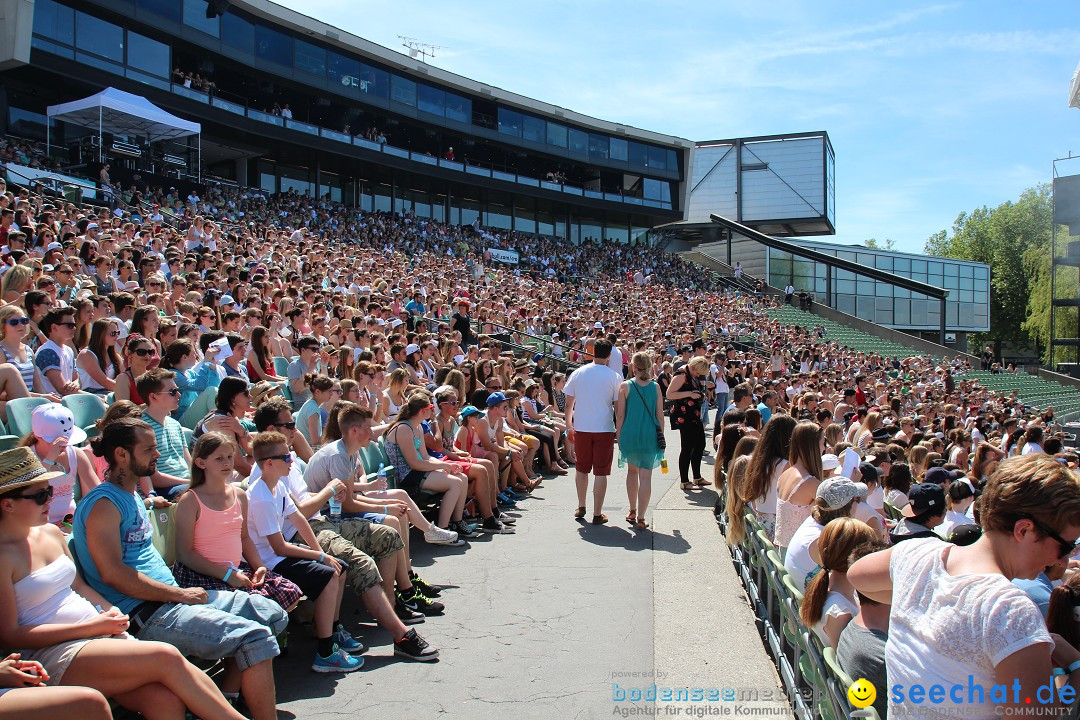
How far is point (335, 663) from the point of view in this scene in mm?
4352

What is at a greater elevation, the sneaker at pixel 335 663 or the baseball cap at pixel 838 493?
the baseball cap at pixel 838 493

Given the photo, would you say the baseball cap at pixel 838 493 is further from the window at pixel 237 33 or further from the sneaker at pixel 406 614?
the window at pixel 237 33

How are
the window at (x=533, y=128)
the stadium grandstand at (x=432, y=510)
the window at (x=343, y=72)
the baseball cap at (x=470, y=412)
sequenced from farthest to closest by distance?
the window at (x=533, y=128), the window at (x=343, y=72), the baseball cap at (x=470, y=412), the stadium grandstand at (x=432, y=510)

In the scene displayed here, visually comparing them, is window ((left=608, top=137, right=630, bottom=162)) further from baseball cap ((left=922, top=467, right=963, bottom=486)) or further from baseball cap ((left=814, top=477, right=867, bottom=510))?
baseball cap ((left=814, top=477, right=867, bottom=510))

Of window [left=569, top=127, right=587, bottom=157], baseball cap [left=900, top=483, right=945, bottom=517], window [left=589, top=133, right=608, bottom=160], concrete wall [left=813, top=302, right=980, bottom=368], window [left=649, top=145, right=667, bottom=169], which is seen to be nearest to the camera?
baseball cap [left=900, top=483, right=945, bottom=517]

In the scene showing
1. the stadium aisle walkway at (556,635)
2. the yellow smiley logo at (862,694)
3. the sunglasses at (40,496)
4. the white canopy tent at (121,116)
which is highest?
the white canopy tent at (121,116)

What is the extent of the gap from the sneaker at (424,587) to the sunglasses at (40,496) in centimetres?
272

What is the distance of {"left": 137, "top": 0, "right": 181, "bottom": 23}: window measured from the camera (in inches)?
1093

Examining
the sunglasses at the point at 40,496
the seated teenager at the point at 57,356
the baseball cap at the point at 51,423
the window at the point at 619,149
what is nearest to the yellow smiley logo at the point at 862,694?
the sunglasses at the point at 40,496

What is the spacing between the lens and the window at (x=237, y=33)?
1228 inches

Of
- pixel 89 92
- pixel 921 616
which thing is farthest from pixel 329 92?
pixel 921 616

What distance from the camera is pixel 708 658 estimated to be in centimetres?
457

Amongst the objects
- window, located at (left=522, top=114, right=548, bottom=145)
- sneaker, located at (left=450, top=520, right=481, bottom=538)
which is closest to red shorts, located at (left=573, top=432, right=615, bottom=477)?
sneaker, located at (left=450, top=520, right=481, bottom=538)

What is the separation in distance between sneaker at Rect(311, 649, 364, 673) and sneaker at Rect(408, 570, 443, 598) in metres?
1.09
